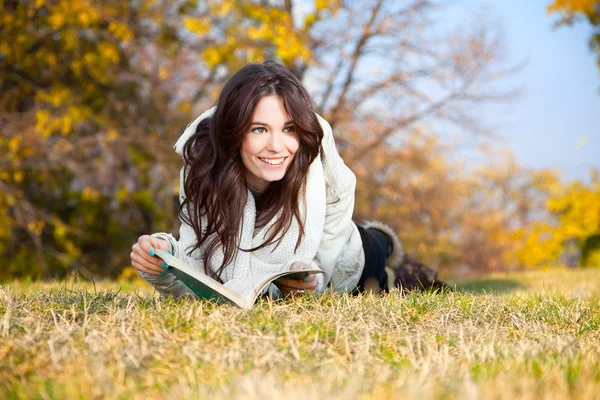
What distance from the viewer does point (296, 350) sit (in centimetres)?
186

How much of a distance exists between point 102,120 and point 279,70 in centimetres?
657

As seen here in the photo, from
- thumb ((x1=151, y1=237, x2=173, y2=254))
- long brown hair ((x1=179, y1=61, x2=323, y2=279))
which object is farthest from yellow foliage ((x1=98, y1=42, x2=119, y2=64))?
thumb ((x1=151, y1=237, x2=173, y2=254))

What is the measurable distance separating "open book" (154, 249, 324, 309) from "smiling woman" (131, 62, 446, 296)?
Answer: 0.82 feet

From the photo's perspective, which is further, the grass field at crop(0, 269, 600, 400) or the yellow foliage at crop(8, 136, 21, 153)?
the yellow foliage at crop(8, 136, 21, 153)

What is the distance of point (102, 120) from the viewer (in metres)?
9.10

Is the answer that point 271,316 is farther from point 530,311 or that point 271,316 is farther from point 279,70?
point 279,70

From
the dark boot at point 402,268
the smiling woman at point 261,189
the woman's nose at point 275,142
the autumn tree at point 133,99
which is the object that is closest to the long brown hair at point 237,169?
the smiling woman at point 261,189

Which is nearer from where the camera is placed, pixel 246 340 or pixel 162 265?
pixel 246 340

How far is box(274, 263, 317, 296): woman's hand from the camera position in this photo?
9.20ft

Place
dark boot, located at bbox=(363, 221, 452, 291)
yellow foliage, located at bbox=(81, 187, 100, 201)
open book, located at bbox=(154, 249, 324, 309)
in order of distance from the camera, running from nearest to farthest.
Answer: open book, located at bbox=(154, 249, 324, 309), dark boot, located at bbox=(363, 221, 452, 291), yellow foliage, located at bbox=(81, 187, 100, 201)

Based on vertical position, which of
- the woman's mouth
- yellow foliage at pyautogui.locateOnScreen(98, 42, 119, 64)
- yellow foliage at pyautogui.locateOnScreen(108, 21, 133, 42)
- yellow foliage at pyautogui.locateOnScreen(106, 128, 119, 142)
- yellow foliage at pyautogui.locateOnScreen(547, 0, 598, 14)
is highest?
yellow foliage at pyautogui.locateOnScreen(547, 0, 598, 14)

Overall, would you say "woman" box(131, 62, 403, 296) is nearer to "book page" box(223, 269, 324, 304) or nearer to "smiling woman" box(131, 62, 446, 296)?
"smiling woman" box(131, 62, 446, 296)

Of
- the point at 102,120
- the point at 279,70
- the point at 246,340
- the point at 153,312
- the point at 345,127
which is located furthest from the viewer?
the point at 345,127

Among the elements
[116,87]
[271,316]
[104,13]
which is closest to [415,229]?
[116,87]
